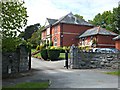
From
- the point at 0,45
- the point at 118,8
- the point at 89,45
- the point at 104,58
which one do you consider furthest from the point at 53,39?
the point at 0,45

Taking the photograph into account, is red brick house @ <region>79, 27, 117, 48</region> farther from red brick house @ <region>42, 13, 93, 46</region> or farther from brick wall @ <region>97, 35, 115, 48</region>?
red brick house @ <region>42, 13, 93, 46</region>

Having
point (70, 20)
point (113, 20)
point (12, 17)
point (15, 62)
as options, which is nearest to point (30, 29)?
point (113, 20)

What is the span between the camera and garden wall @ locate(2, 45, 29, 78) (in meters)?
17.8

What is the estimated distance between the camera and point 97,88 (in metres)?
11.1

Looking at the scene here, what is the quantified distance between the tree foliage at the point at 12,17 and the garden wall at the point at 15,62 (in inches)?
149

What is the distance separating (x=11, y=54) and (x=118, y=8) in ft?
152

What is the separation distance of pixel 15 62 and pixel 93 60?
9.29 meters

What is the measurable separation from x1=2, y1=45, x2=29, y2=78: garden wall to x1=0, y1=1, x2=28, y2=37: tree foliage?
379cm

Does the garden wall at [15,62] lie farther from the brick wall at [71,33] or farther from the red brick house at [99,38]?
the brick wall at [71,33]

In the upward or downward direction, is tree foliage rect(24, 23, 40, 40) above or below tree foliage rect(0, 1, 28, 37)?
above

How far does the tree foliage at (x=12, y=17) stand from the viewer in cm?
1402

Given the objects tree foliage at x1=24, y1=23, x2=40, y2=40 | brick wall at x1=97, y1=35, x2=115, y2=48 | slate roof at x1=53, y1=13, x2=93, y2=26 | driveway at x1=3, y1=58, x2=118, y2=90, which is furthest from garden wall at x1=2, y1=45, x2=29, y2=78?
tree foliage at x1=24, y1=23, x2=40, y2=40

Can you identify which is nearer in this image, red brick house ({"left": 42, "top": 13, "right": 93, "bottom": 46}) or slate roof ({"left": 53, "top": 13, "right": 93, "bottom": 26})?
red brick house ({"left": 42, "top": 13, "right": 93, "bottom": 46})

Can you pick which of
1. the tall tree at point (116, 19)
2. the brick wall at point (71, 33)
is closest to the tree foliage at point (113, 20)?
the tall tree at point (116, 19)
